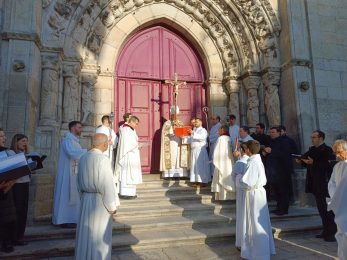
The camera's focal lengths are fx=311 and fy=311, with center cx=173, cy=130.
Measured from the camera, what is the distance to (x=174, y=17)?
8.48m

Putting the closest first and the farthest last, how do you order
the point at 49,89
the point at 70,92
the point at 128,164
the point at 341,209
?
the point at 341,209 → the point at 49,89 → the point at 128,164 → the point at 70,92

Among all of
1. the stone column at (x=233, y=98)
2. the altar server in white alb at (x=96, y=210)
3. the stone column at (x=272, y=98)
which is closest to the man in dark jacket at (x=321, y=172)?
the stone column at (x=272, y=98)

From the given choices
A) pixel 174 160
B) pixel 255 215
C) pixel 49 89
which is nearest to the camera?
pixel 255 215

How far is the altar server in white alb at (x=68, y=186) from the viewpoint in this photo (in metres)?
5.00

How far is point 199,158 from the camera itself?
23.2ft

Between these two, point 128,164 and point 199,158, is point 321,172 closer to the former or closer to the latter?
point 199,158

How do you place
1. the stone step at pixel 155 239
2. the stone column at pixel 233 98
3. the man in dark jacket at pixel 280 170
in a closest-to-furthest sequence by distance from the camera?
the stone step at pixel 155 239 < the man in dark jacket at pixel 280 170 < the stone column at pixel 233 98

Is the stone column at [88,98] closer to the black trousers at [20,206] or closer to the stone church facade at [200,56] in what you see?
the stone church facade at [200,56]

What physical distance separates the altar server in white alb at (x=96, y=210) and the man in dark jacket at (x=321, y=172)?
3.51 metres

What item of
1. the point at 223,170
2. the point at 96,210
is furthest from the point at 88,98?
the point at 96,210

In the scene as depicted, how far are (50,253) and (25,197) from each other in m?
0.90

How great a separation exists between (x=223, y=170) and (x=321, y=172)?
5.99 feet

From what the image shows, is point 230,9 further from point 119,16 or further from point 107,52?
point 107,52

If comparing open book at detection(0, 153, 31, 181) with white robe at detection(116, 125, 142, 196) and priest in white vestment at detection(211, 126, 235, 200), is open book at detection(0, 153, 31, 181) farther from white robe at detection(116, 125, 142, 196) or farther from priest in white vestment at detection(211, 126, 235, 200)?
priest in white vestment at detection(211, 126, 235, 200)
